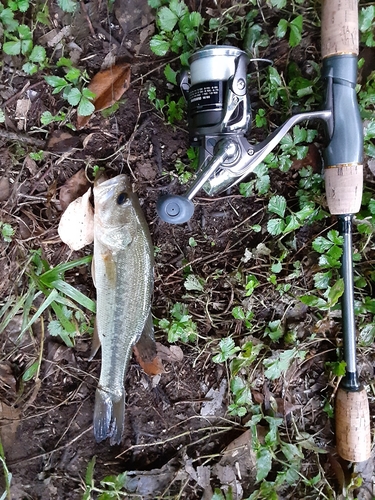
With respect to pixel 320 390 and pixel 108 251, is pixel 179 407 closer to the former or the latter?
pixel 320 390

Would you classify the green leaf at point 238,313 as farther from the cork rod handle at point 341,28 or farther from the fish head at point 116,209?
the cork rod handle at point 341,28

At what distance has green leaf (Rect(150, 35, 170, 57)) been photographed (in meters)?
2.18

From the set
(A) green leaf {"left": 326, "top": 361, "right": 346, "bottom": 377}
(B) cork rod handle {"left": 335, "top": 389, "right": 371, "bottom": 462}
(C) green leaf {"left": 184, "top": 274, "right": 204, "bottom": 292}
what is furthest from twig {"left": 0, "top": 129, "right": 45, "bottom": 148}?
(B) cork rod handle {"left": 335, "top": 389, "right": 371, "bottom": 462}

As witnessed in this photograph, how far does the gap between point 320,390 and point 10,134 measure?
209 cm

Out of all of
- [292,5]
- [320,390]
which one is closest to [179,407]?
[320,390]

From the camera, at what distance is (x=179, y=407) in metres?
2.37

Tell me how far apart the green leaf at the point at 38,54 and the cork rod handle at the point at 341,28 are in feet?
4.48

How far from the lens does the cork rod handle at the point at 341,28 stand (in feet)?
6.20

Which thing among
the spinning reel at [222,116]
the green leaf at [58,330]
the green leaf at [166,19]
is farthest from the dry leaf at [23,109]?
the green leaf at [58,330]

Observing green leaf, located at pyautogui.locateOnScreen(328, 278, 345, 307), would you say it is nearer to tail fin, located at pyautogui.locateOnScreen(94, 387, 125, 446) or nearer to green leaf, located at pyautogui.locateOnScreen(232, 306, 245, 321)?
green leaf, located at pyautogui.locateOnScreen(232, 306, 245, 321)

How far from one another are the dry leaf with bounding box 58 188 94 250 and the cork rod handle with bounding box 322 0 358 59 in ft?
4.30

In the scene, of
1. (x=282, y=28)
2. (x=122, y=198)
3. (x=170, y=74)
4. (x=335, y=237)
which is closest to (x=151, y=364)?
(x=122, y=198)

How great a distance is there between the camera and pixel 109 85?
2248 millimetres

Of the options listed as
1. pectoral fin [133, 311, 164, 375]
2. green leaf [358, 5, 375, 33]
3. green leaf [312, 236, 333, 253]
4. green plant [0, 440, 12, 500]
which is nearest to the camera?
green leaf [358, 5, 375, 33]
